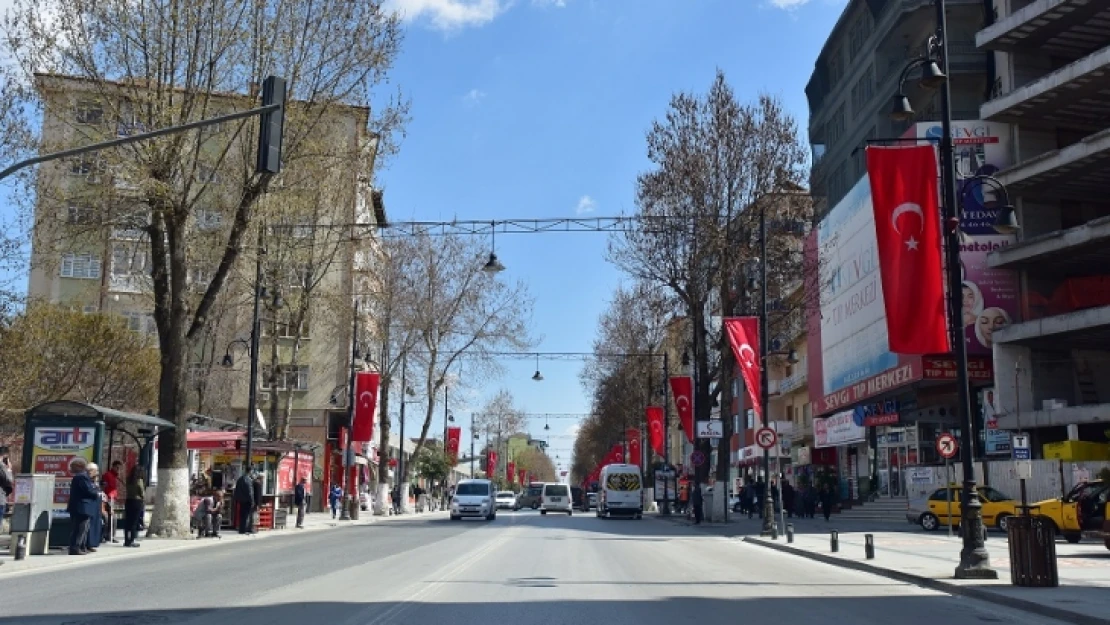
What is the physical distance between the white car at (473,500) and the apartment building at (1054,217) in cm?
2260

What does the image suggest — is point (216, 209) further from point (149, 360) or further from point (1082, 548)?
point (1082, 548)

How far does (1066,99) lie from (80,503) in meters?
36.7

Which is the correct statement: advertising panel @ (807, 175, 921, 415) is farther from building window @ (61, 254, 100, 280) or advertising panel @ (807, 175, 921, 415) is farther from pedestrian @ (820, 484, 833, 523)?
Answer: building window @ (61, 254, 100, 280)

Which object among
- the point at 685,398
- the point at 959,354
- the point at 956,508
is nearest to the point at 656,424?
the point at 685,398

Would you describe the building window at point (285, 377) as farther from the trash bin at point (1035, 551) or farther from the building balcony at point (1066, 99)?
the trash bin at point (1035, 551)

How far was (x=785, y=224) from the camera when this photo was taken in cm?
3959

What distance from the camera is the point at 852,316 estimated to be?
174ft

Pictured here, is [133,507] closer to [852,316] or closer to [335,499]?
[335,499]

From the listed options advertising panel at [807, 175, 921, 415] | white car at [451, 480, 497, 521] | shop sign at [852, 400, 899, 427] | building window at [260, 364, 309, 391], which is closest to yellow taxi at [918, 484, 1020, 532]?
advertising panel at [807, 175, 921, 415]

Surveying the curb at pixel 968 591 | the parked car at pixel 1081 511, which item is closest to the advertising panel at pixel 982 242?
the parked car at pixel 1081 511

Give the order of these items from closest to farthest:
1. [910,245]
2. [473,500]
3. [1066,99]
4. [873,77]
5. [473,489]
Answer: [910,245] → [1066,99] → [473,500] → [473,489] → [873,77]

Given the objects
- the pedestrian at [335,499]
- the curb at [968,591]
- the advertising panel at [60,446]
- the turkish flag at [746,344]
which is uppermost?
the turkish flag at [746,344]

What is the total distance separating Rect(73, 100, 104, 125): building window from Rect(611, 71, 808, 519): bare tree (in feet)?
64.9

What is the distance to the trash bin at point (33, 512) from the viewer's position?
19.5 m
